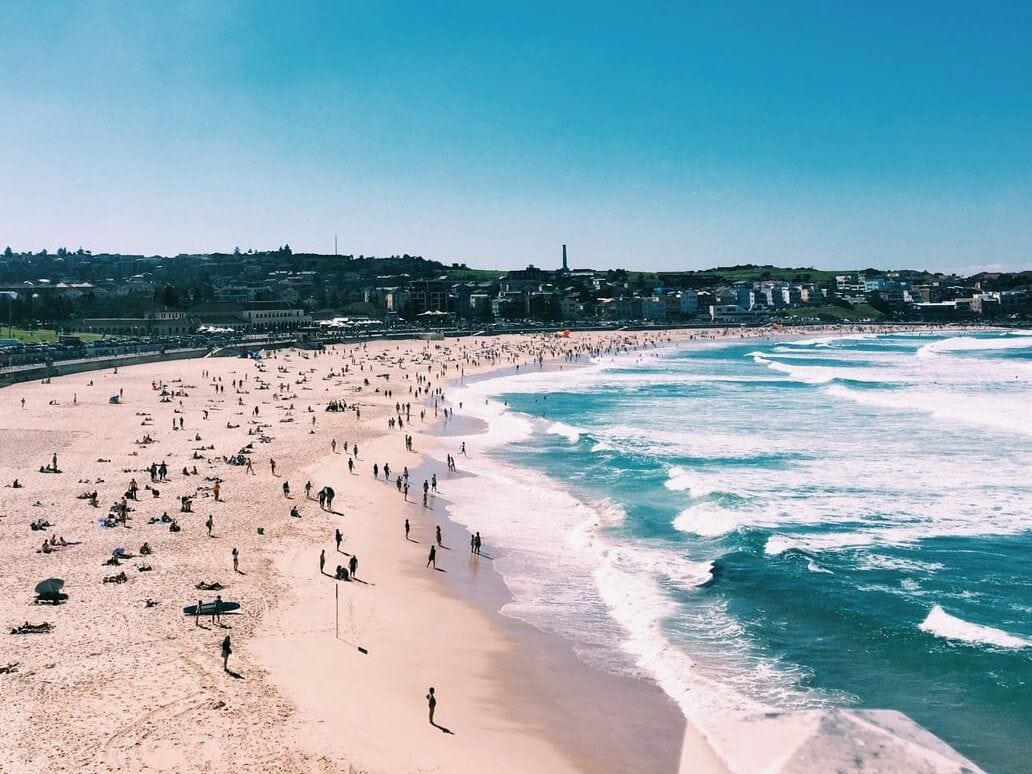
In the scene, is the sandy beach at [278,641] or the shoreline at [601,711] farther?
the shoreline at [601,711]

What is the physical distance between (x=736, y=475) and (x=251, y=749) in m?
22.1

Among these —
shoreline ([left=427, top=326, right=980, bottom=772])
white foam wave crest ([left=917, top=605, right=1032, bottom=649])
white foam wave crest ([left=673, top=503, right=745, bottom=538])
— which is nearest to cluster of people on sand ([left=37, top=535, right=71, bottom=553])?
shoreline ([left=427, top=326, right=980, bottom=772])

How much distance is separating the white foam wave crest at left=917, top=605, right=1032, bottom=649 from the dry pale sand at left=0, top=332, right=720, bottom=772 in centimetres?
617

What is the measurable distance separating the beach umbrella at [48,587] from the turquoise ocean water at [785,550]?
918 cm

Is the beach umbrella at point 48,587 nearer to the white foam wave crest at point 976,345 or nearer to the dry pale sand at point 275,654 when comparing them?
the dry pale sand at point 275,654

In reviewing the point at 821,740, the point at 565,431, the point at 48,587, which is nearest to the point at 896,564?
the point at 821,740

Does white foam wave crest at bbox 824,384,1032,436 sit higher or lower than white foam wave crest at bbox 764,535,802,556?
higher

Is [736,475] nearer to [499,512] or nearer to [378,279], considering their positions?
[499,512]

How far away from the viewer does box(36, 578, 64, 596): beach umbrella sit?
16.9 meters

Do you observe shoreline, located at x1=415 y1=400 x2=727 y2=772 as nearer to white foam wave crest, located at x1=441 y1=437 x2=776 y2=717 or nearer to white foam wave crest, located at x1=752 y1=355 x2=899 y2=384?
white foam wave crest, located at x1=441 y1=437 x2=776 y2=717

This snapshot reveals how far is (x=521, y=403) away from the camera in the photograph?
54219 mm

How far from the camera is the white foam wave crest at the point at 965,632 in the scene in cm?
1620

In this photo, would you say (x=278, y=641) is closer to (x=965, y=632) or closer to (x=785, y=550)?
(x=785, y=550)

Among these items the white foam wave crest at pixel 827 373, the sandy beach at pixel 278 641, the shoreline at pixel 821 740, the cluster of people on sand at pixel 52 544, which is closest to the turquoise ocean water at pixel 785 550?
the shoreline at pixel 821 740
